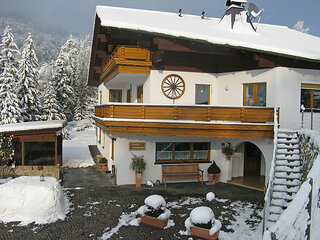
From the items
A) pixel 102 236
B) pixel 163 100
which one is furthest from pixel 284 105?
pixel 102 236

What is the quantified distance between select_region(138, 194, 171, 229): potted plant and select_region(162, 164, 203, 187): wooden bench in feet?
18.6

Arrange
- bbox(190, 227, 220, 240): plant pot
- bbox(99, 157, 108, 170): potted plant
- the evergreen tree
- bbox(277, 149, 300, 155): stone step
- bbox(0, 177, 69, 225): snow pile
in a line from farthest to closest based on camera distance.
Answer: the evergreen tree → bbox(99, 157, 108, 170): potted plant → bbox(277, 149, 300, 155): stone step → bbox(0, 177, 69, 225): snow pile → bbox(190, 227, 220, 240): plant pot

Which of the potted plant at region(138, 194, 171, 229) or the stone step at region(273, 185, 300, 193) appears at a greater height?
the stone step at region(273, 185, 300, 193)

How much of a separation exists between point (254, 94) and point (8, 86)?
29.3 meters

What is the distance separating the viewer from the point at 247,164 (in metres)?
18.3

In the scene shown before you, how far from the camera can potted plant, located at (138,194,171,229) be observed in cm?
1002

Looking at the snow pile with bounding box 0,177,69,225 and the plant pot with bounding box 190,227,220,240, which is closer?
the plant pot with bounding box 190,227,220,240

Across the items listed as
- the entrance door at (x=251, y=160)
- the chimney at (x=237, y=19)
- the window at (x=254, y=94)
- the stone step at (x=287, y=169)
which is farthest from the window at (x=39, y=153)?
the chimney at (x=237, y=19)

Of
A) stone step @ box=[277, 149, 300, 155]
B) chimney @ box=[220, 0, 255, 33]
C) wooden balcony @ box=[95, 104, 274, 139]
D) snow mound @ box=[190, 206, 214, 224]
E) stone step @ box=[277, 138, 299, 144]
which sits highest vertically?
chimney @ box=[220, 0, 255, 33]

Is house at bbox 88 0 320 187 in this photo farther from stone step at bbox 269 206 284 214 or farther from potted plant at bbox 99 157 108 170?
stone step at bbox 269 206 284 214

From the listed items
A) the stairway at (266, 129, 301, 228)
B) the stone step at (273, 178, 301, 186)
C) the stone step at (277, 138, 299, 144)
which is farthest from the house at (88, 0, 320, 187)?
the stone step at (273, 178, 301, 186)

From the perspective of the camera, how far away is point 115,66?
16.1 metres

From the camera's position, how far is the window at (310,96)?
15.3m

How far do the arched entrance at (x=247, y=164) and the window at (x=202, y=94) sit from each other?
368 cm
